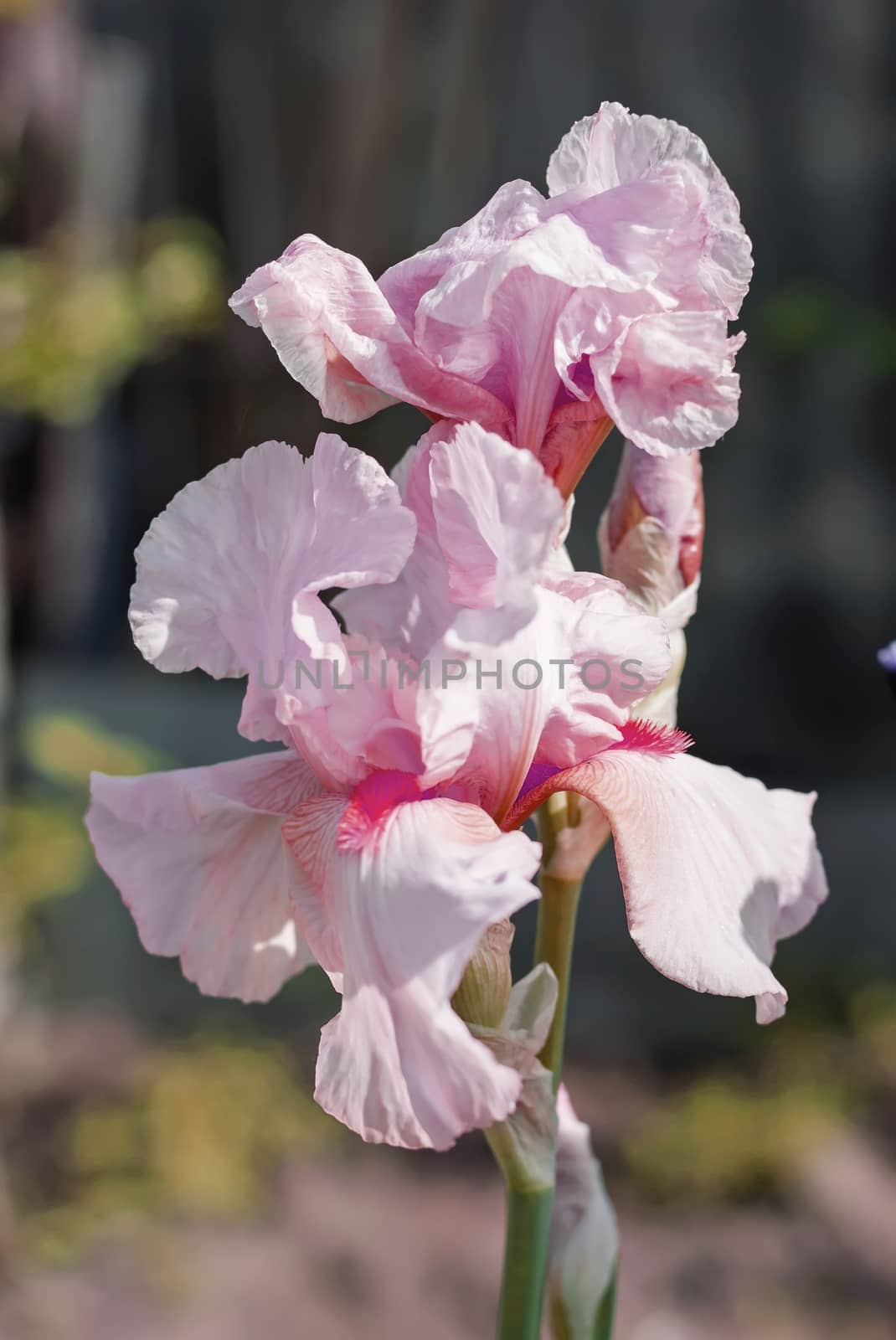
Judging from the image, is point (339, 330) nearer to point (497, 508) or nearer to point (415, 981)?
point (497, 508)

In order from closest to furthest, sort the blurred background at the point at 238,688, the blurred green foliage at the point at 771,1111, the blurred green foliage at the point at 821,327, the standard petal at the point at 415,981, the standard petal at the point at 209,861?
the standard petal at the point at 415,981 → the standard petal at the point at 209,861 → the blurred background at the point at 238,688 → the blurred green foliage at the point at 771,1111 → the blurred green foliage at the point at 821,327

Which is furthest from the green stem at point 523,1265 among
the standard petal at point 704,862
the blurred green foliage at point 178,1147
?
the blurred green foliage at point 178,1147

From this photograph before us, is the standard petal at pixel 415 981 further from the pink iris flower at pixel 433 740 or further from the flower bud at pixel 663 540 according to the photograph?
the flower bud at pixel 663 540

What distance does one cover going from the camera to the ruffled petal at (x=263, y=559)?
0.41m

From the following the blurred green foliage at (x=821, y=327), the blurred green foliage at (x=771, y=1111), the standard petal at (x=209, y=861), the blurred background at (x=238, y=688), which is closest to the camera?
the standard petal at (x=209, y=861)

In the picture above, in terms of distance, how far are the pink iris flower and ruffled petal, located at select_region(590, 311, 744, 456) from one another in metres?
0.05

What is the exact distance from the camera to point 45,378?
1938 millimetres

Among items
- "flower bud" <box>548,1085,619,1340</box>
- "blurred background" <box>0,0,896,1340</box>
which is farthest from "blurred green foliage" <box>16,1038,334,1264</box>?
"flower bud" <box>548,1085,619,1340</box>

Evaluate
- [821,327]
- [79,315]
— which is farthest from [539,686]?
[821,327]

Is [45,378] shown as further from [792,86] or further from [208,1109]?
[792,86]

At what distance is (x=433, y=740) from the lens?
1.31 feet

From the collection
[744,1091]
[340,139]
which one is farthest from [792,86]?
[744,1091]

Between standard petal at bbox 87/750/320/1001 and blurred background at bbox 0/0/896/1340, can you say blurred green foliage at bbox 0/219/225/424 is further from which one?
standard petal at bbox 87/750/320/1001

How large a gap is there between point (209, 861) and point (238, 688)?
2.21 metres
